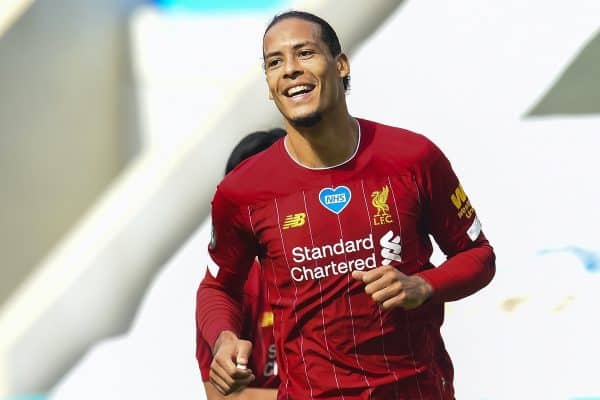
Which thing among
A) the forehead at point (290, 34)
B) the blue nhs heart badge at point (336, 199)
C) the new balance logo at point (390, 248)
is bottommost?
the new balance logo at point (390, 248)

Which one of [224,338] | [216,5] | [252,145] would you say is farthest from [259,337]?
[216,5]

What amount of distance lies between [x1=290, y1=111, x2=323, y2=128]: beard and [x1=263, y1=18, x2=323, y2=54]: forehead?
192 millimetres

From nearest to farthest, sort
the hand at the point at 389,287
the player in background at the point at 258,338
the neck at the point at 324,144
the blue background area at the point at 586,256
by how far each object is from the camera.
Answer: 1. the hand at the point at 389,287
2. the neck at the point at 324,144
3. the player in background at the point at 258,338
4. the blue background area at the point at 586,256

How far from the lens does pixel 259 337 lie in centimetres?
394

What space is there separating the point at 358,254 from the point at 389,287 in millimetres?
281

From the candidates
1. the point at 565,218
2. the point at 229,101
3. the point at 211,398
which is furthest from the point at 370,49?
the point at 211,398

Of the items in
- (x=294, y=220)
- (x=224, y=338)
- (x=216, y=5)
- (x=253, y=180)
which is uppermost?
(x=216, y=5)

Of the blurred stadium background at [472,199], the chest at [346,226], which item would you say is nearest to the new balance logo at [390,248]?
the chest at [346,226]

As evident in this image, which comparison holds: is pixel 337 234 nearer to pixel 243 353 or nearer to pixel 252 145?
pixel 243 353

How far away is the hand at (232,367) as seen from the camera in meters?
3.03

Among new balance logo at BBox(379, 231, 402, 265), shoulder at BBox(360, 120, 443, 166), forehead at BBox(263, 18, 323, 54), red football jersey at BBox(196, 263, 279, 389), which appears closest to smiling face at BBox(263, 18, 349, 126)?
forehead at BBox(263, 18, 323, 54)

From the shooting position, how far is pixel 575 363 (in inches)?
191

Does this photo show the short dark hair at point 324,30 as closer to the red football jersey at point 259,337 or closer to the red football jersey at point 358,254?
the red football jersey at point 358,254

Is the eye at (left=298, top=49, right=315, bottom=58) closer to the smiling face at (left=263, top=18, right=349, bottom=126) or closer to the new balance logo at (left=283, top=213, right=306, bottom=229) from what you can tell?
the smiling face at (left=263, top=18, right=349, bottom=126)
